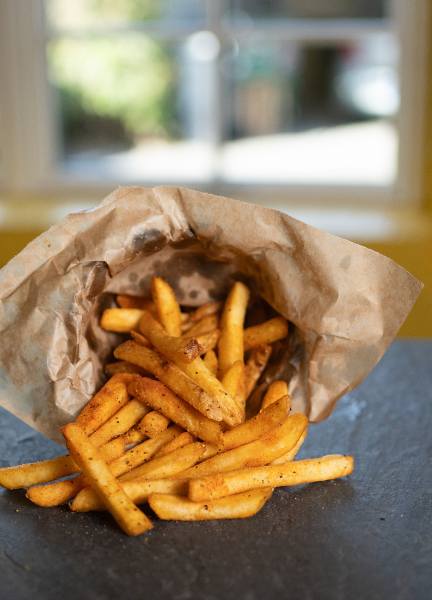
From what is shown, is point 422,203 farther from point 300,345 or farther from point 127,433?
point 127,433

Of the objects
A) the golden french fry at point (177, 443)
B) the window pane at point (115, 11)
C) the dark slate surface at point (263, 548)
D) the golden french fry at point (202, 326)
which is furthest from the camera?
the window pane at point (115, 11)

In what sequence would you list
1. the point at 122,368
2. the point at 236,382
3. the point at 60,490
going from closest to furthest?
the point at 60,490, the point at 236,382, the point at 122,368

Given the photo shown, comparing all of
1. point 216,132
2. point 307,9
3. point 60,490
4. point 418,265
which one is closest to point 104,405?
point 60,490

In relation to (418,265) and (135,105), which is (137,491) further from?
(135,105)

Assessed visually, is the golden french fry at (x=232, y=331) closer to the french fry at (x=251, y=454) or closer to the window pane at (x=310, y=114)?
the french fry at (x=251, y=454)

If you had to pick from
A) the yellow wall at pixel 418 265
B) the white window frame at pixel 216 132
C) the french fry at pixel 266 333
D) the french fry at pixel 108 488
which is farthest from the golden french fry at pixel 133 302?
the white window frame at pixel 216 132

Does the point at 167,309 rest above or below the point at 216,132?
above

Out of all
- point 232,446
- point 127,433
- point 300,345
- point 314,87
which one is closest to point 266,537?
point 232,446
